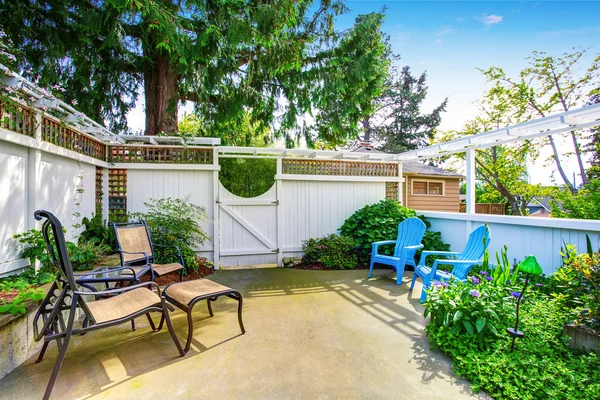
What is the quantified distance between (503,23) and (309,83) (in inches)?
165

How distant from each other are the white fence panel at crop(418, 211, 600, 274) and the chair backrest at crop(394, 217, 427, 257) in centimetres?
103

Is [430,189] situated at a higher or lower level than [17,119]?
lower

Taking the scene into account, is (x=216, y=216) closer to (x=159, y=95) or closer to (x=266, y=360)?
(x=159, y=95)

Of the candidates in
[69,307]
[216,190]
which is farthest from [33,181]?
[216,190]

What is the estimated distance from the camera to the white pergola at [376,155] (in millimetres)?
2807

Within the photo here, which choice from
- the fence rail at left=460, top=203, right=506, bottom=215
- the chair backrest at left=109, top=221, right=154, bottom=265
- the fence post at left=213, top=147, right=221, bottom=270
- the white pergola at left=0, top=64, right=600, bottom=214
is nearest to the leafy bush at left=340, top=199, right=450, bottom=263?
the white pergola at left=0, top=64, right=600, bottom=214

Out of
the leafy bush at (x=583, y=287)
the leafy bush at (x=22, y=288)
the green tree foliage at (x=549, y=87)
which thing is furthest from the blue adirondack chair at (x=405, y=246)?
the green tree foliage at (x=549, y=87)

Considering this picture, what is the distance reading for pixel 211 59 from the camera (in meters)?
4.84

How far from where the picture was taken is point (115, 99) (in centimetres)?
617

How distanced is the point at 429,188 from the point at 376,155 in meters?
5.55

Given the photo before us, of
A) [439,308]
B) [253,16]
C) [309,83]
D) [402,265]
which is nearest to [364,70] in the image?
[309,83]

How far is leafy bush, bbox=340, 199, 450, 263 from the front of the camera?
17.0ft

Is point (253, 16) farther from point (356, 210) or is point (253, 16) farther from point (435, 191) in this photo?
point (435, 191)

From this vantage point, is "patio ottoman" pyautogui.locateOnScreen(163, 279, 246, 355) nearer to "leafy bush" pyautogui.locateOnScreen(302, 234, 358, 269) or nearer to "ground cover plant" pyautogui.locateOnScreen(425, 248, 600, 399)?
"ground cover plant" pyautogui.locateOnScreen(425, 248, 600, 399)
